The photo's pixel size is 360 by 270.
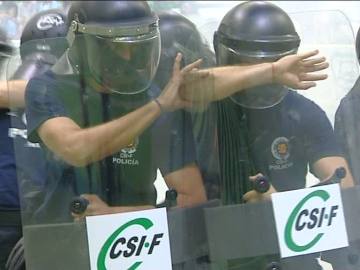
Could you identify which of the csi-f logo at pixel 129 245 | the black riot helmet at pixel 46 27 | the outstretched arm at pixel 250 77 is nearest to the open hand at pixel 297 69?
the outstretched arm at pixel 250 77

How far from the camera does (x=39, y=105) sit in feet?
5.65

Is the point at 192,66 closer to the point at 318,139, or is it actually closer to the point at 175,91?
the point at 175,91

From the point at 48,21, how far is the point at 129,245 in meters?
1.34

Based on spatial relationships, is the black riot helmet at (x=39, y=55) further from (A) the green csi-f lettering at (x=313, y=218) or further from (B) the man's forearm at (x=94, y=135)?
(A) the green csi-f lettering at (x=313, y=218)

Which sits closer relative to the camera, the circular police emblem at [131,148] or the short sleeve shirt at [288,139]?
the circular police emblem at [131,148]

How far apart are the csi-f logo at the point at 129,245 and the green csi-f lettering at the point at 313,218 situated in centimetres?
39

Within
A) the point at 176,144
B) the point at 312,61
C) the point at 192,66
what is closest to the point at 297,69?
the point at 312,61

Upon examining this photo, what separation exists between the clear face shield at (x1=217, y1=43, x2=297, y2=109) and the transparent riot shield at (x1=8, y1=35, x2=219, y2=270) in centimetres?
18

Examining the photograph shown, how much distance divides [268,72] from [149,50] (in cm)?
33

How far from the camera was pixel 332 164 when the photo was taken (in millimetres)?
1898

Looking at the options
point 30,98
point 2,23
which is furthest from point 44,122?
point 2,23

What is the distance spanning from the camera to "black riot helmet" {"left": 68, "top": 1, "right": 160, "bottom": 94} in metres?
1.72

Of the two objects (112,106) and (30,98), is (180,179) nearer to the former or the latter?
(112,106)

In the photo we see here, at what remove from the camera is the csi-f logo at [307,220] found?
1.75 m
